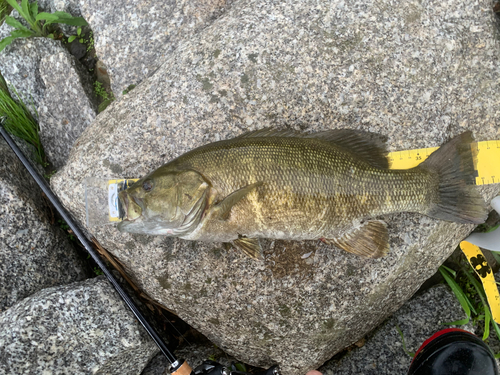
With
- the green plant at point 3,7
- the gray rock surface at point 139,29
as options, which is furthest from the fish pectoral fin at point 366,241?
the green plant at point 3,7

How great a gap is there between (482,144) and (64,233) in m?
4.52

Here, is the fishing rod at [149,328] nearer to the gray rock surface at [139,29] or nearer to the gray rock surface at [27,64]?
the gray rock surface at [27,64]

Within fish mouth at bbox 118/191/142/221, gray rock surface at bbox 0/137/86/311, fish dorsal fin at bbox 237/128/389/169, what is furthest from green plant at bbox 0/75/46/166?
fish dorsal fin at bbox 237/128/389/169

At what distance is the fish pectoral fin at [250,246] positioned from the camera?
2791 millimetres

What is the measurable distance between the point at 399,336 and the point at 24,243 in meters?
4.14

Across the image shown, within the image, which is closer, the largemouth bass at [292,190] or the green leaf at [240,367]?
the largemouth bass at [292,190]

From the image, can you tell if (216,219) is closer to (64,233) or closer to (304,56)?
(304,56)

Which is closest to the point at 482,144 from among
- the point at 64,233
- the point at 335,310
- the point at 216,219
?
the point at 335,310

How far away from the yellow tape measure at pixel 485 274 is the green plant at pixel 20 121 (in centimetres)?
506

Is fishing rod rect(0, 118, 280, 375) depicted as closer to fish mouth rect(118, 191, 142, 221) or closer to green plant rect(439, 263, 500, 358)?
fish mouth rect(118, 191, 142, 221)

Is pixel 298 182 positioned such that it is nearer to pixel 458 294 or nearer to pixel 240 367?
pixel 240 367

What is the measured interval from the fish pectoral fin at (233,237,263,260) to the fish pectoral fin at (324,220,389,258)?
63 cm

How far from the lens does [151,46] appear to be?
143 inches

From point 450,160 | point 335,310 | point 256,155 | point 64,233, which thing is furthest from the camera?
point 64,233
